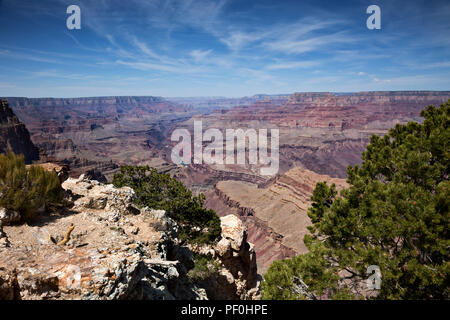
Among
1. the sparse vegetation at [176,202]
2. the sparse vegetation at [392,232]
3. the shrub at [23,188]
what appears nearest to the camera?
the sparse vegetation at [392,232]

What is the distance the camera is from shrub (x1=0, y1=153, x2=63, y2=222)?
7824 mm

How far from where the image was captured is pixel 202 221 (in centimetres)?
1634

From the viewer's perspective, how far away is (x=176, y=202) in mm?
15672

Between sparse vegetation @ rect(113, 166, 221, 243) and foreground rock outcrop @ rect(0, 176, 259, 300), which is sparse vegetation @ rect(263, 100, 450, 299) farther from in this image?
sparse vegetation @ rect(113, 166, 221, 243)

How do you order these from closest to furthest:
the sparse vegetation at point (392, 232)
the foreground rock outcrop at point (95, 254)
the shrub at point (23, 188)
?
the foreground rock outcrop at point (95, 254) → the sparse vegetation at point (392, 232) → the shrub at point (23, 188)

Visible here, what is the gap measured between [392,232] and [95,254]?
8546 millimetres

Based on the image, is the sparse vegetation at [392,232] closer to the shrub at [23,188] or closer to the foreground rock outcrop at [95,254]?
the foreground rock outcrop at [95,254]

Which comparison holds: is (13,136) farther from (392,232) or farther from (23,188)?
(392,232)

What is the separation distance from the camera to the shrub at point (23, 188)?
25.7ft

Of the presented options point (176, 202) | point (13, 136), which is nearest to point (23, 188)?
point (176, 202)

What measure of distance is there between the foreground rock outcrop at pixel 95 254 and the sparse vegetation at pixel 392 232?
4.71 metres

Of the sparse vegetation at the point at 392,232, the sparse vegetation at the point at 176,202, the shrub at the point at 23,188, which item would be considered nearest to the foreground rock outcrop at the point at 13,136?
the sparse vegetation at the point at 176,202

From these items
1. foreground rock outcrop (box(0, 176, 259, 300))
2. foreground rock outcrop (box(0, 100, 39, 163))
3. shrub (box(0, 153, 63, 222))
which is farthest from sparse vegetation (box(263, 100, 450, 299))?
foreground rock outcrop (box(0, 100, 39, 163))

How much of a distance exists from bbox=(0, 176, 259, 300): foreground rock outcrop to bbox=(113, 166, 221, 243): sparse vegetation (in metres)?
2.88
